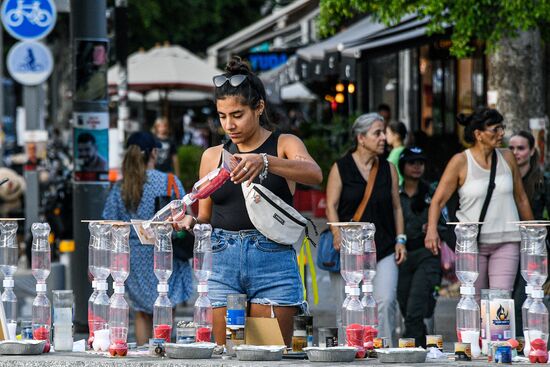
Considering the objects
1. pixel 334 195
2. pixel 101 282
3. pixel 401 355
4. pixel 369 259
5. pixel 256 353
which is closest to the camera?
pixel 401 355

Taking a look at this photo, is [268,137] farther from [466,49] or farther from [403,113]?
[403,113]

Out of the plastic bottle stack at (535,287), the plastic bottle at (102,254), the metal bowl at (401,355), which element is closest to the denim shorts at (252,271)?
the plastic bottle at (102,254)

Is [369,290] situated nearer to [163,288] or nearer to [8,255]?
[163,288]

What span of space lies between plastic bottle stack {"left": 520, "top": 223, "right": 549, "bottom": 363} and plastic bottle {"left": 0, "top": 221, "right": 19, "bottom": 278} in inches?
99.0

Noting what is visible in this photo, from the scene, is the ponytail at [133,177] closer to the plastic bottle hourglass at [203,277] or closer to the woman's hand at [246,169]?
the plastic bottle hourglass at [203,277]

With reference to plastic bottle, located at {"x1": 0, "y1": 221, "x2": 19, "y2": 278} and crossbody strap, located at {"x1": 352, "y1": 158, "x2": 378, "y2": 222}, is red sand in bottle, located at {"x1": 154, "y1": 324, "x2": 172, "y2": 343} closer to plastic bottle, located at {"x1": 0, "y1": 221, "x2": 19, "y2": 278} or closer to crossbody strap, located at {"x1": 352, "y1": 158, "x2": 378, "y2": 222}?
plastic bottle, located at {"x1": 0, "y1": 221, "x2": 19, "y2": 278}

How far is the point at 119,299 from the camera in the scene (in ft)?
23.1

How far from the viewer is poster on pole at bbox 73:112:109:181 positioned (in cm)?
1357

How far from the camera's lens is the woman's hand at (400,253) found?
36.0ft

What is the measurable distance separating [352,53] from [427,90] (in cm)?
752

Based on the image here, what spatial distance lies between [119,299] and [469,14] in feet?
29.3

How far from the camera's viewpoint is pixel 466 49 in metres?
15.8

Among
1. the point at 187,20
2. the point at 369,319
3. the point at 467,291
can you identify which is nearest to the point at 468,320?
the point at 467,291

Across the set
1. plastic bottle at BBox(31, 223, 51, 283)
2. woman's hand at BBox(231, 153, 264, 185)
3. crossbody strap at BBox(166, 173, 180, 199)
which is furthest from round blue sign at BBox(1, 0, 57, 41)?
woman's hand at BBox(231, 153, 264, 185)
